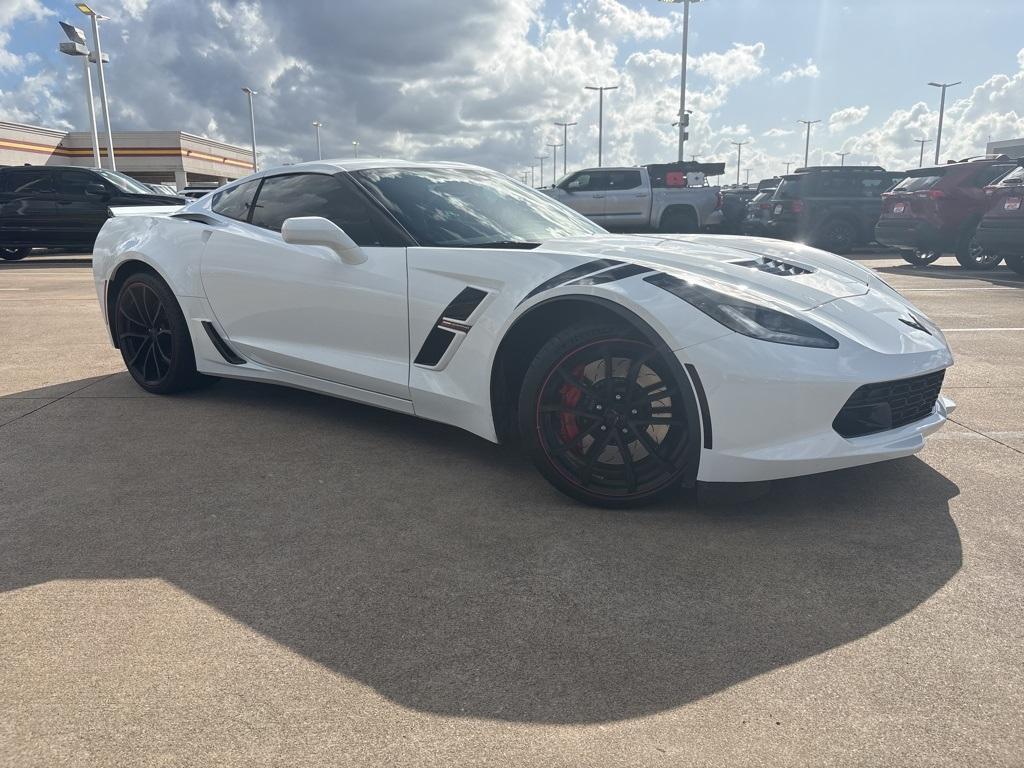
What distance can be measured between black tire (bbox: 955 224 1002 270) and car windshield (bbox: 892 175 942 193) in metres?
0.87

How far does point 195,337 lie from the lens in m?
4.35

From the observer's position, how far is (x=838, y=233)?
15797mm

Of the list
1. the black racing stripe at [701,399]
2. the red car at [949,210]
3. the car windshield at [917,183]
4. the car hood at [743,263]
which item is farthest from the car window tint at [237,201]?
the car windshield at [917,183]

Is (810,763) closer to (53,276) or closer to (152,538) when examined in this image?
(152,538)

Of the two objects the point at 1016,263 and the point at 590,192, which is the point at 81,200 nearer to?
the point at 590,192

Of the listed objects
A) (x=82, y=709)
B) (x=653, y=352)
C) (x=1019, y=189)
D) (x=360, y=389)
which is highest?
(x=1019, y=189)

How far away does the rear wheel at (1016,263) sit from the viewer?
36.4 ft

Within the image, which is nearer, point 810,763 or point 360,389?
point 810,763

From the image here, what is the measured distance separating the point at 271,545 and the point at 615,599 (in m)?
1.14

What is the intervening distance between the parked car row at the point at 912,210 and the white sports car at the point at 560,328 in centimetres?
855

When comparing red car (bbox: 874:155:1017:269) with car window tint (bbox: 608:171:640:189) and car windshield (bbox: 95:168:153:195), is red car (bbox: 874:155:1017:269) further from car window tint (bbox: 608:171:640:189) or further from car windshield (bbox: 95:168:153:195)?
car windshield (bbox: 95:168:153:195)

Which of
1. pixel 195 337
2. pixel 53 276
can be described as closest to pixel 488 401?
pixel 195 337

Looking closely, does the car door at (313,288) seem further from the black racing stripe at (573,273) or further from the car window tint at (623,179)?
the car window tint at (623,179)

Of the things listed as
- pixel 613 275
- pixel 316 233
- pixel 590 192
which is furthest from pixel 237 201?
pixel 590 192
